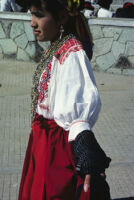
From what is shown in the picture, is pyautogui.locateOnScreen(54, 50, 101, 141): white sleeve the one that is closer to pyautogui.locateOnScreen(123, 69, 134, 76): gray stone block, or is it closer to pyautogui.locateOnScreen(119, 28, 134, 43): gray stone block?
pyautogui.locateOnScreen(119, 28, 134, 43): gray stone block

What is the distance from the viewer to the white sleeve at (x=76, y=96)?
5.64 feet

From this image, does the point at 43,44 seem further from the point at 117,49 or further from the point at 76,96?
the point at 76,96

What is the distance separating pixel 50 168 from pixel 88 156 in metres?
0.36

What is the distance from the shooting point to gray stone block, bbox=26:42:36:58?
761cm

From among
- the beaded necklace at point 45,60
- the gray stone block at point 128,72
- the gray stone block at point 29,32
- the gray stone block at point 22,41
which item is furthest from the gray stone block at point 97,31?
the beaded necklace at point 45,60

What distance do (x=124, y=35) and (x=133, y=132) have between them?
9.79ft

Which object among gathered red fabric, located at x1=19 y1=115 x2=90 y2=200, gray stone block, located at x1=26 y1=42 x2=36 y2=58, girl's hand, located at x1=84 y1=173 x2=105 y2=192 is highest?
girl's hand, located at x1=84 y1=173 x2=105 y2=192

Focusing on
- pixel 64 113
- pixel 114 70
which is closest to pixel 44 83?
pixel 64 113

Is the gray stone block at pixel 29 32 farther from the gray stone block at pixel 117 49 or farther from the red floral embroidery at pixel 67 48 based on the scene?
the red floral embroidery at pixel 67 48

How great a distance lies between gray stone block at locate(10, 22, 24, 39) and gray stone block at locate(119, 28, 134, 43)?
2233mm

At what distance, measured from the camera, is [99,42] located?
23.4 feet

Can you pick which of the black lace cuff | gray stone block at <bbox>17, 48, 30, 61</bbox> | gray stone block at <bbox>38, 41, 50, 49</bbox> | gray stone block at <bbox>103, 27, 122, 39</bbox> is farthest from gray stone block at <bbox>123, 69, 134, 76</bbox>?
the black lace cuff

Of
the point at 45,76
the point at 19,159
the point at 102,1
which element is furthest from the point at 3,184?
the point at 102,1

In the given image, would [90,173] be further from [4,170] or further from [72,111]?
[4,170]
